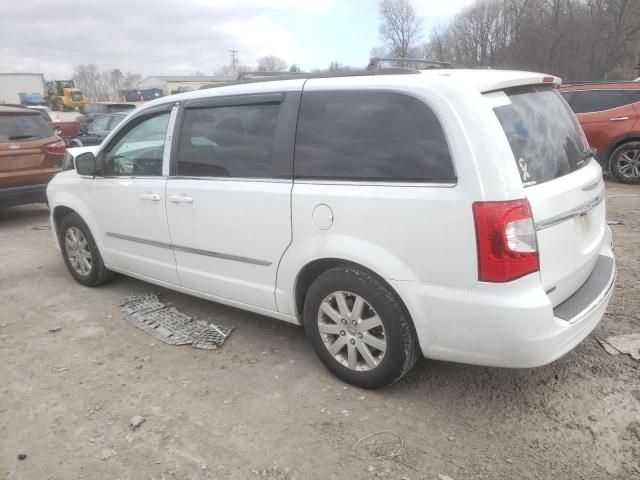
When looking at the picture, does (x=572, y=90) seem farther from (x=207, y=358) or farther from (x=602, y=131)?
(x=207, y=358)

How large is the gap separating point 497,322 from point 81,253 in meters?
4.07

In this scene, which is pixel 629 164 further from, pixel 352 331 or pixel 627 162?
pixel 352 331

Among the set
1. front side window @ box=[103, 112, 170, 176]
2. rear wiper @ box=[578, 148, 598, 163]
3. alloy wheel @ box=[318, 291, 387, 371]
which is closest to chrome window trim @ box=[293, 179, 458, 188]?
alloy wheel @ box=[318, 291, 387, 371]

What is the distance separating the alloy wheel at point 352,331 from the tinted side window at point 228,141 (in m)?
0.90

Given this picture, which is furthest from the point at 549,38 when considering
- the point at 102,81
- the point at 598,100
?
the point at 102,81

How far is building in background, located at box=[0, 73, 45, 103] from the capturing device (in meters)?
56.1

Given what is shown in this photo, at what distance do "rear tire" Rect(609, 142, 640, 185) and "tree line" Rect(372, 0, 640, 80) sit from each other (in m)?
36.3

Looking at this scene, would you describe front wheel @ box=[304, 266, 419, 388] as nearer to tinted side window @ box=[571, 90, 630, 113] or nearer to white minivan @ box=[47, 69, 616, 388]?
white minivan @ box=[47, 69, 616, 388]

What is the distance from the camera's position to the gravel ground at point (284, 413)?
8.06ft

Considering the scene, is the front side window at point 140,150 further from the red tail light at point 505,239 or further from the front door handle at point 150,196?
the red tail light at point 505,239

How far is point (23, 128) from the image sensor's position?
8086 mm

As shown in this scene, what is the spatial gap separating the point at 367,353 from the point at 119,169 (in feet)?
8.85

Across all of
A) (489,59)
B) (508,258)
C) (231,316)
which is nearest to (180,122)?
(231,316)

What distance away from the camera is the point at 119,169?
4.29 metres
